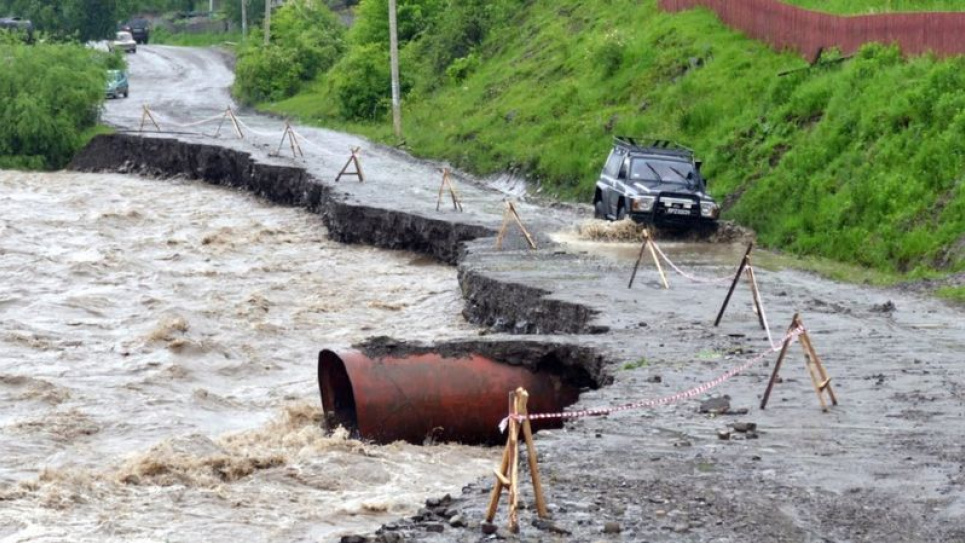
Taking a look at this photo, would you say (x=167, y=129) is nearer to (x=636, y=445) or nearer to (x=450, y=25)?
(x=450, y=25)

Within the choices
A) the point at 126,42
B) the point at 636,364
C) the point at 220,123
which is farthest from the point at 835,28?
the point at 126,42

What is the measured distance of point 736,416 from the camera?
1412 centimetres

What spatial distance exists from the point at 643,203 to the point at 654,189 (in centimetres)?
51

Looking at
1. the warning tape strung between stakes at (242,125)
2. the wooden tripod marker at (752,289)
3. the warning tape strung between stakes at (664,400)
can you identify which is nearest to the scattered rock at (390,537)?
the warning tape strung between stakes at (664,400)

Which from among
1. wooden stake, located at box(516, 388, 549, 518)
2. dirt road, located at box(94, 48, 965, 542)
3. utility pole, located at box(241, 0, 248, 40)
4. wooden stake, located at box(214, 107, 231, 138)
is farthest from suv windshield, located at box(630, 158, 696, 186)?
utility pole, located at box(241, 0, 248, 40)

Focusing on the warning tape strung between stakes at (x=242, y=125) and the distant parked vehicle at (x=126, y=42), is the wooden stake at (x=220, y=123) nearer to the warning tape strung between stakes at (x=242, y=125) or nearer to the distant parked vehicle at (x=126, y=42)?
the warning tape strung between stakes at (x=242, y=125)

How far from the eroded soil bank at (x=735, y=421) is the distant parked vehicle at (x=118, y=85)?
138ft

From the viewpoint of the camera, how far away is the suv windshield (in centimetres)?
2942

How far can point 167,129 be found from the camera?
52344mm

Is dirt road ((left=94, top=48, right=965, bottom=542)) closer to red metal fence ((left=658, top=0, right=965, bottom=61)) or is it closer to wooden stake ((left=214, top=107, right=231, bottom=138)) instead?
red metal fence ((left=658, top=0, right=965, bottom=61))

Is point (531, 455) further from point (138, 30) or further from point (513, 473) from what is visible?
point (138, 30)

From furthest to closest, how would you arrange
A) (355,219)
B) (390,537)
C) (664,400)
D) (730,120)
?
(730,120)
(355,219)
(664,400)
(390,537)

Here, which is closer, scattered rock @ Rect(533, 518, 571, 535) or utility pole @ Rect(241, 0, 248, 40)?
scattered rock @ Rect(533, 518, 571, 535)

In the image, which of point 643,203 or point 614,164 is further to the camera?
point 614,164
